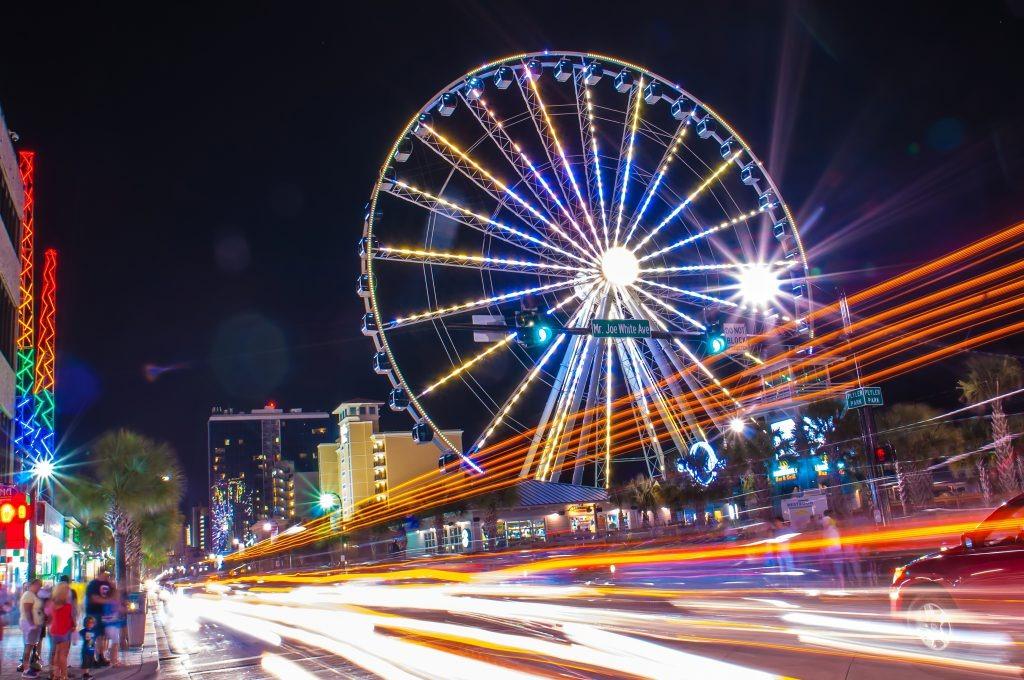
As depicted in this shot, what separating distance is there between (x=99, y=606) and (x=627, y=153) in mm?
25763

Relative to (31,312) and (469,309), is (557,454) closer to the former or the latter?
(469,309)

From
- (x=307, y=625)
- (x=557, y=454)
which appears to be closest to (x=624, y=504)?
(x=557, y=454)

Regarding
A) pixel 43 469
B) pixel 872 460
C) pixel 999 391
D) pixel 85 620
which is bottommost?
pixel 85 620

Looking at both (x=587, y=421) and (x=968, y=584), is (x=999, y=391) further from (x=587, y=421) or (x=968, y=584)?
(x=968, y=584)

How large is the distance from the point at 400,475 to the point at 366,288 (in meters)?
75.9

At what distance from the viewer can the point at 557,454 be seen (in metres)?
34.9

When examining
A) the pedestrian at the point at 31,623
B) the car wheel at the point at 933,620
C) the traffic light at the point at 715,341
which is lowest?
the car wheel at the point at 933,620

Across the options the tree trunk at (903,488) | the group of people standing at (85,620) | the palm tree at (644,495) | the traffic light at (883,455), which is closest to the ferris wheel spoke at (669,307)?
the tree trunk at (903,488)

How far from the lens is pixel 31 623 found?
15.8 metres

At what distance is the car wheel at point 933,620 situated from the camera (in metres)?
9.74

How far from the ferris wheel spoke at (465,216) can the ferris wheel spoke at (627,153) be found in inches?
105

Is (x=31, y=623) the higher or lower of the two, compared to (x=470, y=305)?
lower

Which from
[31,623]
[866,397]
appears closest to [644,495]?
[866,397]

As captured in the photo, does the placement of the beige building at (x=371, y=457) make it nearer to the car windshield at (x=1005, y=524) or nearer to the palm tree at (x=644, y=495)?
the palm tree at (x=644, y=495)
